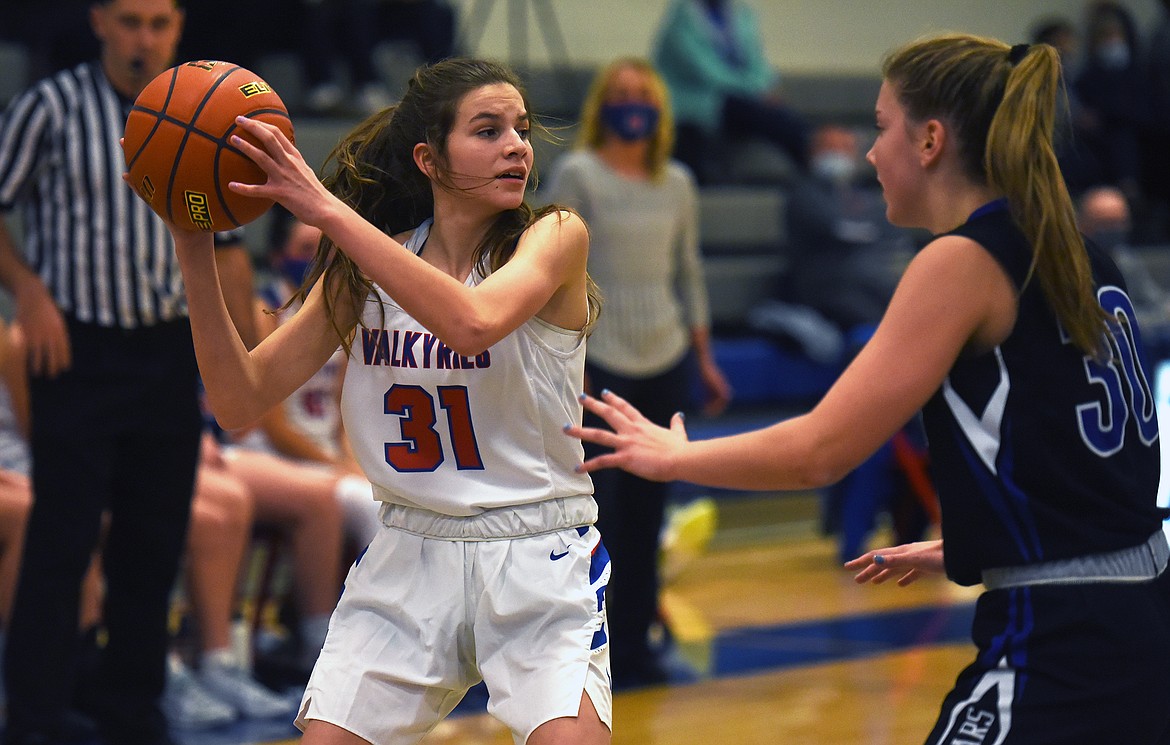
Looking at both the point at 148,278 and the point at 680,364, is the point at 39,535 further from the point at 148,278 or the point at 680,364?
the point at 680,364

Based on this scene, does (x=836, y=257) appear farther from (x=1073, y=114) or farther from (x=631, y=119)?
(x=631, y=119)

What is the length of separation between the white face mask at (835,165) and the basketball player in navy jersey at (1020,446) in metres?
6.80

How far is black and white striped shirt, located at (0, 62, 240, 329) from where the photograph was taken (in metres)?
4.12

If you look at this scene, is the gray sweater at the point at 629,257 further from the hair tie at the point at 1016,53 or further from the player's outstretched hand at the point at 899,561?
the hair tie at the point at 1016,53

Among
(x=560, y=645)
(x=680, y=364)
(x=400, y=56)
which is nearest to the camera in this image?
(x=560, y=645)

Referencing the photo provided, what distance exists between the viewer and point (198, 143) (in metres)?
2.41

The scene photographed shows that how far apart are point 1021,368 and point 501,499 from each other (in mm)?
909

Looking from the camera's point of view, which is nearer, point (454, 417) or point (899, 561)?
point (899, 561)

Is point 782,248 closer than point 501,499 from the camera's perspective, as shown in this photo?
No

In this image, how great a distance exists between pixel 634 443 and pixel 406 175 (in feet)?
2.83

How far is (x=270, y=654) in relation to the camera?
524 cm

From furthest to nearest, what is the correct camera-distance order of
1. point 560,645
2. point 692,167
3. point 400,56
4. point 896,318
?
1. point 692,167
2. point 400,56
3. point 560,645
4. point 896,318

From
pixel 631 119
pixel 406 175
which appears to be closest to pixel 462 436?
pixel 406 175

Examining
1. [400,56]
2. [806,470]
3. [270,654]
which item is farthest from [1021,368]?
[400,56]
